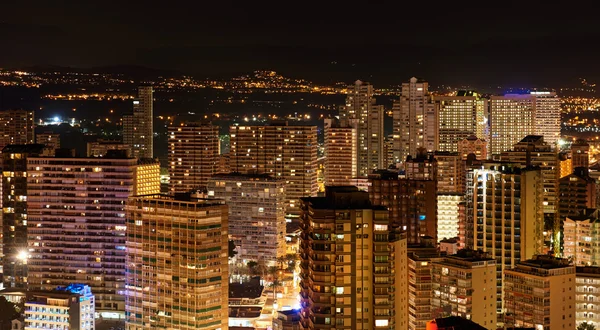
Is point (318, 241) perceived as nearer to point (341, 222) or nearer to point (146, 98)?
point (341, 222)

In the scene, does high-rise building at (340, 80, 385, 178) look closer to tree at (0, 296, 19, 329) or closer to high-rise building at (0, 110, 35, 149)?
high-rise building at (0, 110, 35, 149)

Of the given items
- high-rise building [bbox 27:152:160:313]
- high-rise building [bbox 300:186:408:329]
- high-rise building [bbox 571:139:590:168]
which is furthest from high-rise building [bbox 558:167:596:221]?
high-rise building [bbox 300:186:408:329]

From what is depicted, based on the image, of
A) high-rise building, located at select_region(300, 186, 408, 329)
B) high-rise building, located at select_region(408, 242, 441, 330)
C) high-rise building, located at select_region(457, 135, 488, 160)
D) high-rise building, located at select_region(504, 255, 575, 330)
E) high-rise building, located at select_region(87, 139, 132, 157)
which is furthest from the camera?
high-rise building, located at select_region(457, 135, 488, 160)

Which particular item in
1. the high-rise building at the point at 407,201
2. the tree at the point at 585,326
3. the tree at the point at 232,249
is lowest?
the tree at the point at 585,326

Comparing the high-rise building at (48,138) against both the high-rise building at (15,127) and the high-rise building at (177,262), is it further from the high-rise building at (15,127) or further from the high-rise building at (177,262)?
the high-rise building at (177,262)

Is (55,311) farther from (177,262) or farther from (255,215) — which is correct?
(255,215)

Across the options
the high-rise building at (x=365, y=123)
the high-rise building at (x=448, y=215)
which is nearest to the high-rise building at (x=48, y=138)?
the high-rise building at (x=365, y=123)
